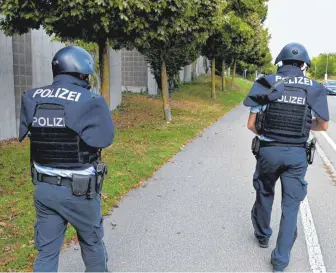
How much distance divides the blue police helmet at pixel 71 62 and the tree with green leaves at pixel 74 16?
374 cm

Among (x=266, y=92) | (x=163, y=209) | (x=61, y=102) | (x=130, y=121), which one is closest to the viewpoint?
(x=61, y=102)

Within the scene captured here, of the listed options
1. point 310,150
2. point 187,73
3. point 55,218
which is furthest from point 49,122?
point 187,73

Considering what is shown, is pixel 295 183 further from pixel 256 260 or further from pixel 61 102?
pixel 61 102

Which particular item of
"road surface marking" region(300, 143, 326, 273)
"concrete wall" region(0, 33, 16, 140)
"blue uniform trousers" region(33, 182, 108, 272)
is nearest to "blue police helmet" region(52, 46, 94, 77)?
"blue uniform trousers" region(33, 182, 108, 272)

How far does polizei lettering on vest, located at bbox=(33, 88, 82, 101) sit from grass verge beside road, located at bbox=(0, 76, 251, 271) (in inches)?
70.6

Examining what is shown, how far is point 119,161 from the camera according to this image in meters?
8.12

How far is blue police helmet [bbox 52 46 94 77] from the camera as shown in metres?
2.96

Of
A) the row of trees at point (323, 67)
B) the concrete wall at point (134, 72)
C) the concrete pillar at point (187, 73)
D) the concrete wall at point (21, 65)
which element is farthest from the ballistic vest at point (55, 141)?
the row of trees at point (323, 67)

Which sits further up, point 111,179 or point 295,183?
point 295,183

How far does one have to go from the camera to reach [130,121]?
14211mm

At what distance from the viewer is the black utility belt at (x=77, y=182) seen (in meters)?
2.89

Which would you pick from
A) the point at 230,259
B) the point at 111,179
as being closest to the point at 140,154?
the point at 111,179

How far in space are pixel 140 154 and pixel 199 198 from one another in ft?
9.98

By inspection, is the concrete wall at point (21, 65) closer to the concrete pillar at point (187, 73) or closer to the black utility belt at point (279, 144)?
the black utility belt at point (279, 144)
